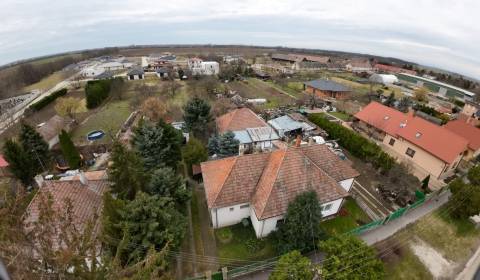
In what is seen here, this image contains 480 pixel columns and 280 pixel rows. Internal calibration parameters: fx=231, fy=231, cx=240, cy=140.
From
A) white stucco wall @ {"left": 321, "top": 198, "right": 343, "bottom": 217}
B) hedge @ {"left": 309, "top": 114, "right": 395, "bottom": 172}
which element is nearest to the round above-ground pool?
white stucco wall @ {"left": 321, "top": 198, "right": 343, "bottom": 217}

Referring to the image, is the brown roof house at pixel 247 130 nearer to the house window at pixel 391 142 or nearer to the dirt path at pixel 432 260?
the house window at pixel 391 142

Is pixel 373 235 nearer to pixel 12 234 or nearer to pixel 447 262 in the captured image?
pixel 447 262

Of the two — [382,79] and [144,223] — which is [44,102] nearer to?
[144,223]

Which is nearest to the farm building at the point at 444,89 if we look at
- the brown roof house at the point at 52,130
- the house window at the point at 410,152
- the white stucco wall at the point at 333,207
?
the house window at the point at 410,152

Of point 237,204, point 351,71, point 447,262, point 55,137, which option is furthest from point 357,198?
point 351,71

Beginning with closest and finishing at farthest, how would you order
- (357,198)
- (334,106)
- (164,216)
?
(164,216)
(357,198)
(334,106)
